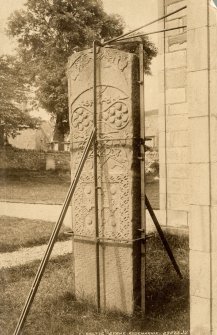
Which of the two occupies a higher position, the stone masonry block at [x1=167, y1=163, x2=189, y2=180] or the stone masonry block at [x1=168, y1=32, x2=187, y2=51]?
the stone masonry block at [x1=168, y1=32, x2=187, y2=51]

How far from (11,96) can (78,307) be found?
19038 millimetres

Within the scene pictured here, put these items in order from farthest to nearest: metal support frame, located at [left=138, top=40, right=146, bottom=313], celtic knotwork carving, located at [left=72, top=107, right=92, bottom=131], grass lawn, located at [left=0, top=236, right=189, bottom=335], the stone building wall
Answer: the stone building wall
celtic knotwork carving, located at [left=72, top=107, right=92, bottom=131]
metal support frame, located at [left=138, top=40, right=146, bottom=313]
grass lawn, located at [left=0, top=236, right=189, bottom=335]

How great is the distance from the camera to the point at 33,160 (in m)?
23.6

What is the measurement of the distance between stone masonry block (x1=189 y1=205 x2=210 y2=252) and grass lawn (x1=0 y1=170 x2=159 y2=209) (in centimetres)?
929

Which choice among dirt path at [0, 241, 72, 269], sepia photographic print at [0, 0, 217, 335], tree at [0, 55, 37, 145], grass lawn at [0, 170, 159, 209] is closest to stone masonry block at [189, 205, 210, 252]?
sepia photographic print at [0, 0, 217, 335]

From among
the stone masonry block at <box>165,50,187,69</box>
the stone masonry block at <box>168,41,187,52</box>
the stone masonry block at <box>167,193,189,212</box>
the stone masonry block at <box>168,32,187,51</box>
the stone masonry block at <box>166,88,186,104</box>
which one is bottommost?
the stone masonry block at <box>167,193,189,212</box>

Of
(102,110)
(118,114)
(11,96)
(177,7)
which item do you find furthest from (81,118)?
(11,96)

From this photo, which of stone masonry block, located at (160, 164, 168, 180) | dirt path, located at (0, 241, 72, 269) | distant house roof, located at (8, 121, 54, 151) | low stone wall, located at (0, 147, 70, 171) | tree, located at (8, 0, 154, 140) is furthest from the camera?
distant house roof, located at (8, 121, 54, 151)

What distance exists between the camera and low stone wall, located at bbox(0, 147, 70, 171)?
905 inches

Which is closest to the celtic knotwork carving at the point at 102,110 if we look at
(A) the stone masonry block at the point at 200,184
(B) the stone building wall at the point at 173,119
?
(A) the stone masonry block at the point at 200,184

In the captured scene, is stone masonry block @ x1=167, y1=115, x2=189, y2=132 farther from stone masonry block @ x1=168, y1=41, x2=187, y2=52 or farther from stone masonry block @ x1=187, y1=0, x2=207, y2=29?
stone masonry block @ x1=187, y1=0, x2=207, y2=29

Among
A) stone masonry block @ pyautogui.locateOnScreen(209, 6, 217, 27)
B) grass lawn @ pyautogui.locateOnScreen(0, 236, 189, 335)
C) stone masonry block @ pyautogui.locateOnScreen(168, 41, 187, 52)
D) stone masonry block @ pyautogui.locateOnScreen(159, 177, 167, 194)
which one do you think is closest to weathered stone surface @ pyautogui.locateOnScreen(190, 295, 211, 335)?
grass lawn @ pyautogui.locateOnScreen(0, 236, 189, 335)

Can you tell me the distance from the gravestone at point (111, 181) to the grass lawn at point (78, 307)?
0.19m

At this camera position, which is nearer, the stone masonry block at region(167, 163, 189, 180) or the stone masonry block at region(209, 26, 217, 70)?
the stone masonry block at region(209, 26, 217, 70)
